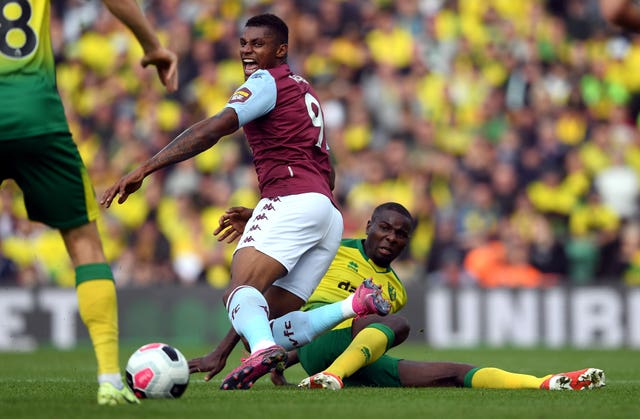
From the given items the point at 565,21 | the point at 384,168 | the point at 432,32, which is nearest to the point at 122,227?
the point at 384,168

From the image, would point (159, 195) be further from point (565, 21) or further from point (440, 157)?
point (565, 21)

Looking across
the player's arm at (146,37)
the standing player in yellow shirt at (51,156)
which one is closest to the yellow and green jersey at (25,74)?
the standing player in yellow shirt at (51,156)

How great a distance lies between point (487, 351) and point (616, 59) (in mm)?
5213

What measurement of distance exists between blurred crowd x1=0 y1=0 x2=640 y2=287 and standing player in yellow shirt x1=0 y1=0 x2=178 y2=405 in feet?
30.1

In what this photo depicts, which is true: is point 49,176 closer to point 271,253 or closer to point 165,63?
point 165,63

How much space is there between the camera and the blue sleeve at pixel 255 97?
6.82 m

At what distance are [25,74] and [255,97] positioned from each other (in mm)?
1761

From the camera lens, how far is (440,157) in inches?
629

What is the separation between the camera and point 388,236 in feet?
25.5

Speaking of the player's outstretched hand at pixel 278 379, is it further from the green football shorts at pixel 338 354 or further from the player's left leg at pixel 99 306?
the player's left leg at pixel 99 306

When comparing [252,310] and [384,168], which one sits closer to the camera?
[252,310]

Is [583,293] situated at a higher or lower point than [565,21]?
lower

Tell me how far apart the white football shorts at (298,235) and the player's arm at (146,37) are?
1409 mm

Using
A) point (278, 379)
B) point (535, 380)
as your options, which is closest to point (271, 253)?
point (278, 379)
